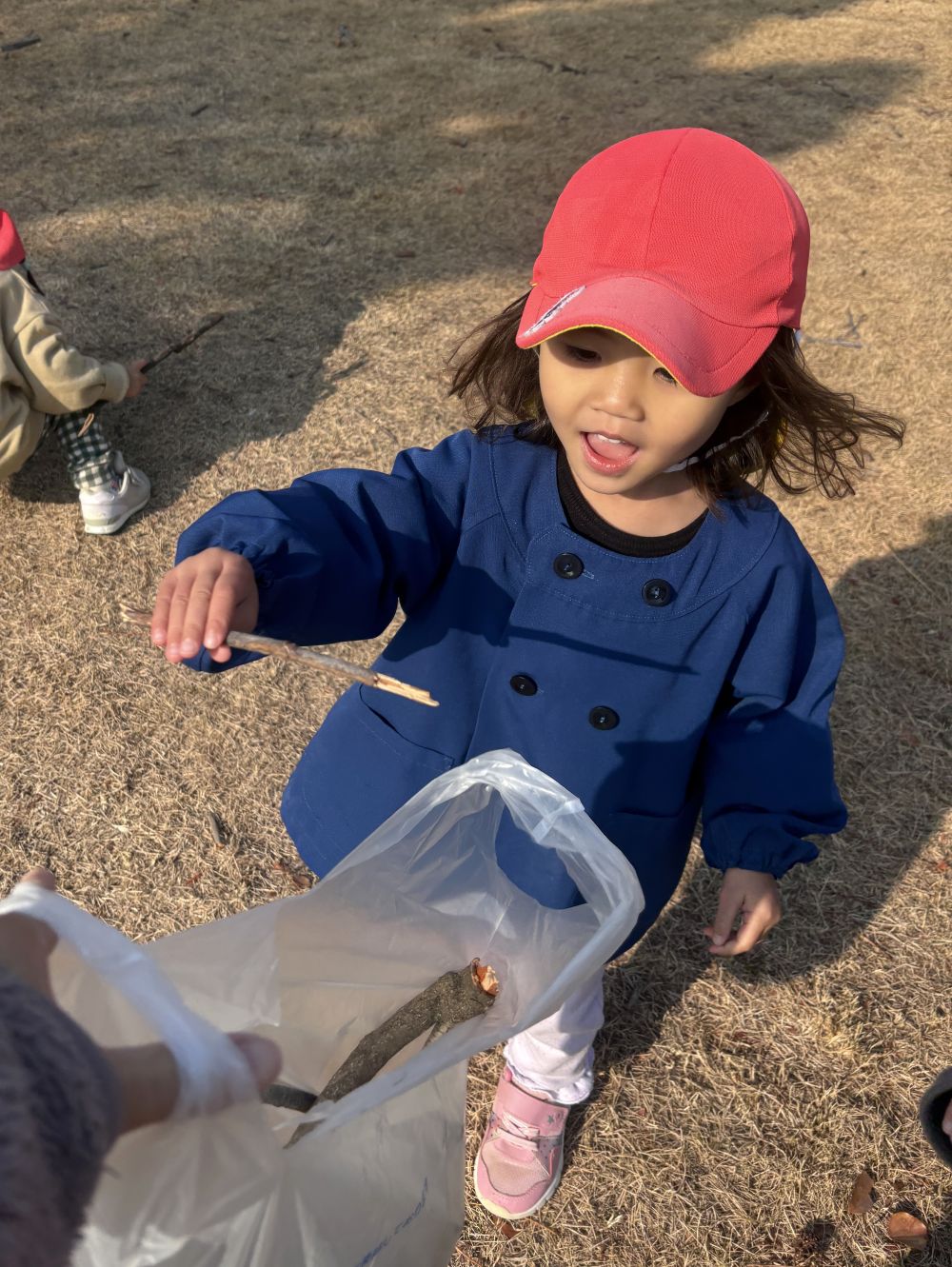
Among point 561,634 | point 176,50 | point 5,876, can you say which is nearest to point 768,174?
point 561,634

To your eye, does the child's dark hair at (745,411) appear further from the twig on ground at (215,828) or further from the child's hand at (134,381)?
the child's hand at (134,381)

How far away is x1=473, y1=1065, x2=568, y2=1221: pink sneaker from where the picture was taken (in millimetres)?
1729

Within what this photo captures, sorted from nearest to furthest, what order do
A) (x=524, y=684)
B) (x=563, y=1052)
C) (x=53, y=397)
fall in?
1. (x=524, y=684)
2. (x=563, y=1052)
3. (x=53, y=397)

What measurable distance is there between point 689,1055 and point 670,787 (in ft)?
2.66

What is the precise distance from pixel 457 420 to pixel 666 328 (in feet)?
6.96

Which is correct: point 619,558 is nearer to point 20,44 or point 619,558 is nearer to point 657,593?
point 657,593

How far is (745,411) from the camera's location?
139 cm

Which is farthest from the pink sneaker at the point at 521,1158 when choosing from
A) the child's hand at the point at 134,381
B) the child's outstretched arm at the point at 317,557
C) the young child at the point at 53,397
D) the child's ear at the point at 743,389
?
the child's hand at the point at 134,381

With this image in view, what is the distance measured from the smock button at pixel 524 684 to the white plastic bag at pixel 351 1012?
14cm

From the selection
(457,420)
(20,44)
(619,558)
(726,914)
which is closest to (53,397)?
(457,420)

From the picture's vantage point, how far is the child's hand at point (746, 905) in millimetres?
1421

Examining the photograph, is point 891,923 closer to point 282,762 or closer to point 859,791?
point 859,791

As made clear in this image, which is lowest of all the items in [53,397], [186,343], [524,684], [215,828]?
[215,828]

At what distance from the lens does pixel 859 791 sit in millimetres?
2373
